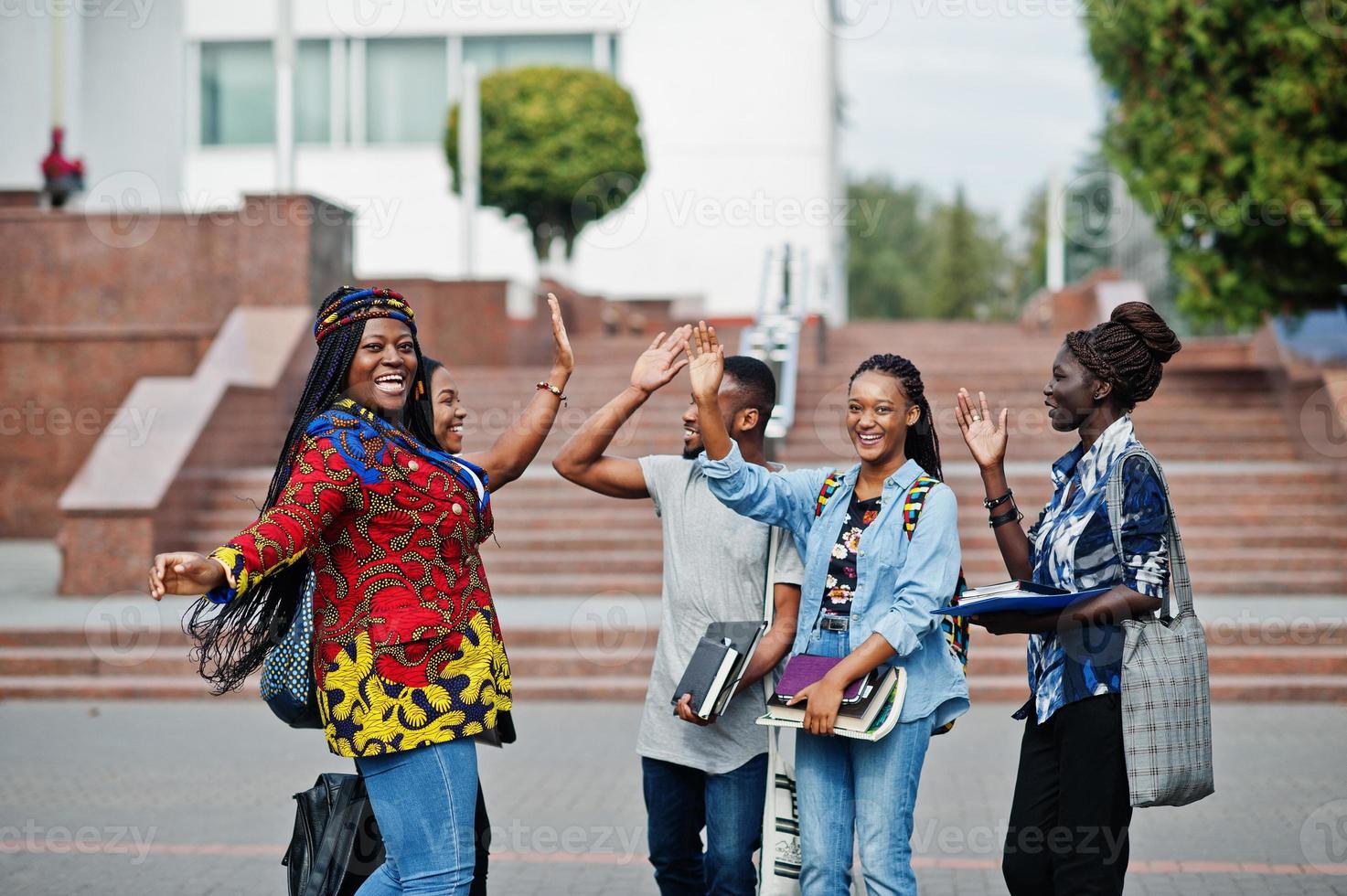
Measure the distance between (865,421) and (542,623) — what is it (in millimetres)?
5931

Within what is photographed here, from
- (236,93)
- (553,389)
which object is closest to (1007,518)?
(553,389)

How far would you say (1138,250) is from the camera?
60.7m

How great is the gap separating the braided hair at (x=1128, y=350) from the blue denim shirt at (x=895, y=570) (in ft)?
1.70

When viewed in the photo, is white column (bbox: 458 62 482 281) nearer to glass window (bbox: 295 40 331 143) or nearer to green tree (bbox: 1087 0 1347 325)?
A: glass window (bbox: 295 40 331 143)

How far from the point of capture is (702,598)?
14.1ft

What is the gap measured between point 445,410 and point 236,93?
85.9 ft

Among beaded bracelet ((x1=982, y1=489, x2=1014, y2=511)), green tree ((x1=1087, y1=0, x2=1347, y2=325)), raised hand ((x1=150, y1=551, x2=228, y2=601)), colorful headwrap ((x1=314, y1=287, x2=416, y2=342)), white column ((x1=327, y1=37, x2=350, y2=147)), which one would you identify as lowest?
raised hand ((x1=150, y1=551, x2=228, y2=601))

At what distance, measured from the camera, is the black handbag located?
363cm

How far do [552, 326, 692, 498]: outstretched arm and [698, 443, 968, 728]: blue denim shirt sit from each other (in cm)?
28

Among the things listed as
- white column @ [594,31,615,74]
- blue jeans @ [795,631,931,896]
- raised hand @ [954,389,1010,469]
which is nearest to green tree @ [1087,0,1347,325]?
Result: raised hand @ [954,389,1010,469]

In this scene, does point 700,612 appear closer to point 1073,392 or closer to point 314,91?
point 1073,392

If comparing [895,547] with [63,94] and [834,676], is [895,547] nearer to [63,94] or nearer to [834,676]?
[834,676]

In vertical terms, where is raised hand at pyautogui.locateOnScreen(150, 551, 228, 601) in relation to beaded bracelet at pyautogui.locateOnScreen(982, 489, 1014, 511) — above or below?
below

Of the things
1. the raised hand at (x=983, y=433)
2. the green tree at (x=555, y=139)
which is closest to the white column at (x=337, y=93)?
the green tree at (x=555, y=139)
